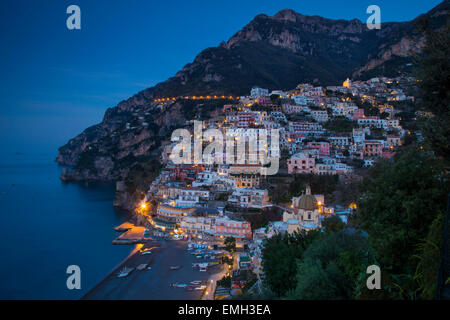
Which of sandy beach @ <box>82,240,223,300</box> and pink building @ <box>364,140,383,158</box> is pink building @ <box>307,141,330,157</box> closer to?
pink building @ <box>364,140,383,158</box>

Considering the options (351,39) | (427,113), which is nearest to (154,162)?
(427,113)

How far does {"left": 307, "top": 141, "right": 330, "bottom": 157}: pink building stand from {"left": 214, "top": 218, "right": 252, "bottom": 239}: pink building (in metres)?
15.1

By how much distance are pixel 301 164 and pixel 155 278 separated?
1873 cm

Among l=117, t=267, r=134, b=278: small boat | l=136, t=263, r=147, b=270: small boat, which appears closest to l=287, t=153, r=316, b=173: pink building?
l=136, t=263, r=147, b=270: small boat

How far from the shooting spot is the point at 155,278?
19531 mm

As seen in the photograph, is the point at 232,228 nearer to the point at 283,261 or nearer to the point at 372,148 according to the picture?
the point at 283,261

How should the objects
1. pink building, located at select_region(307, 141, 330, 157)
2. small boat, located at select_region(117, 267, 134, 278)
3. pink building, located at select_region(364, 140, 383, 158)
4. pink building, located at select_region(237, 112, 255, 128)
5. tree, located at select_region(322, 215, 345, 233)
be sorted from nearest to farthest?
tree, located at select_region(322, 215, 345, 233)
small boat, located at select_region(117, 267, 134, 278)
pink building, located at select_region(364, 140, 383, 158)
pink building, located at select_region(307, 141, 330, 157)
pink building, located at select_region(237, 112, 255, 128)

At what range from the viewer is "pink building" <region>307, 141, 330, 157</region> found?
3550 centimetres

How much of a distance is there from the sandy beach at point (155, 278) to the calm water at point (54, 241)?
1.86 m

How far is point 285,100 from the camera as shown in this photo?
5109 centimetres

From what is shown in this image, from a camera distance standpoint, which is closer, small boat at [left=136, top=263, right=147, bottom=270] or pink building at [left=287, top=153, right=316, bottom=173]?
small boat at [left=136, top=263, right=147, bottom=270]

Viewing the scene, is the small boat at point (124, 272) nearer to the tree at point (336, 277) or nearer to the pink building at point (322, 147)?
the tree at point (336, 277)

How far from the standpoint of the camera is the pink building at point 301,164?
31.5 metres
